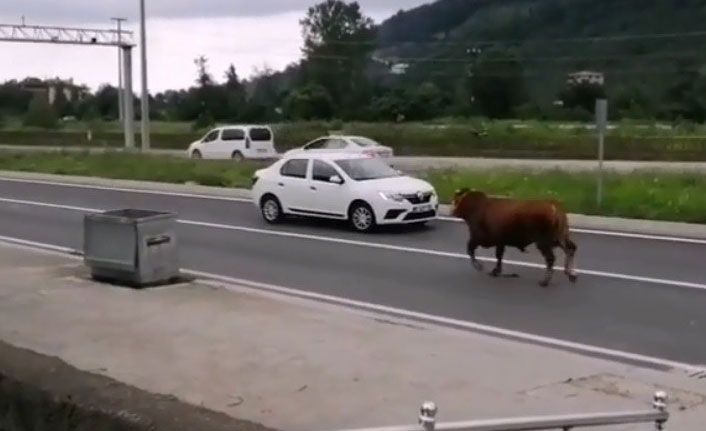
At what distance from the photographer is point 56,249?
21.3 meters

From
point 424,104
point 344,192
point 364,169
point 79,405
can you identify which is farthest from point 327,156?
point 424,104

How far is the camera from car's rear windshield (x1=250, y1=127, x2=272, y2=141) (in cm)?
4916

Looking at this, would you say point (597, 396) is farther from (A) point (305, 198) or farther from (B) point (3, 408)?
(A) point (305, 198)

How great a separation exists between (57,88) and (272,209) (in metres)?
104

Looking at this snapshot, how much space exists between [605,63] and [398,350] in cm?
9493

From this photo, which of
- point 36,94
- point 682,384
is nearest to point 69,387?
point 682,384

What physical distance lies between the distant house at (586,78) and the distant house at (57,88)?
4963 cm

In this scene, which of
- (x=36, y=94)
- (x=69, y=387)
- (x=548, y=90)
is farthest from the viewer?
(x=36, y=94)

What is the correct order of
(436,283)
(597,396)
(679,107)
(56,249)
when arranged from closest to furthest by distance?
1. (597,396)
2. (436,283)
3. (56,249)
4. (679,107)

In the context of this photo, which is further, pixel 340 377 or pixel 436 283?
pixel 436 283

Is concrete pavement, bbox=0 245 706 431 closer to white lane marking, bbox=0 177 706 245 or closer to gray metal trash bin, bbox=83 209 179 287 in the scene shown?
gray metal trash bin, bbox=83 209 179 287

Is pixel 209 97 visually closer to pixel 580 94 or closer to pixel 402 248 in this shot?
pixel 580 94

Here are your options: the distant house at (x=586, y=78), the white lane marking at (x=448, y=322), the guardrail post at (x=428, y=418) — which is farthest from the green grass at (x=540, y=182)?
the distant house at (x=586, y=78)

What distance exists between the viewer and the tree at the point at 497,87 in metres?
100
